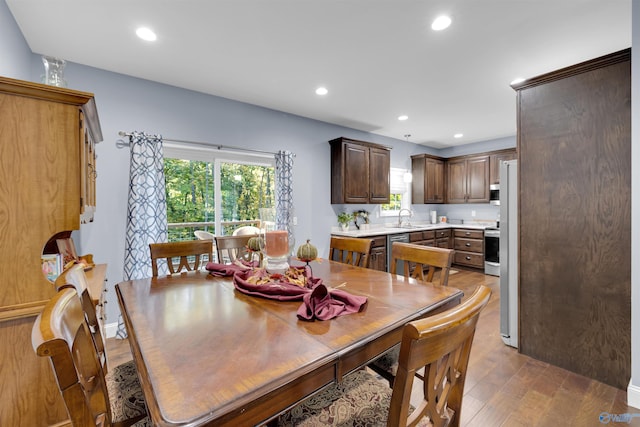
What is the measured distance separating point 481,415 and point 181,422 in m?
1.88

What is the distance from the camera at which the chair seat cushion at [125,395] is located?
42.9 inches

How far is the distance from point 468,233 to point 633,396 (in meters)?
3.97

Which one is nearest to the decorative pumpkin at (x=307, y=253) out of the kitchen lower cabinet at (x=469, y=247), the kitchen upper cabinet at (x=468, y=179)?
the kitchen lower cabinet at (x=469, y=247)

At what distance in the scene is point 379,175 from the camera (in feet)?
16.0

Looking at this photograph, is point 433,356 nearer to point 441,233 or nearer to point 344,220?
point 344,220

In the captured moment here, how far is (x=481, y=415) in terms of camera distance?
5.64ft

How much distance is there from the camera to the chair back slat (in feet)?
1.99

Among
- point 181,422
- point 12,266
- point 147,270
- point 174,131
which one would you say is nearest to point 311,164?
point 174,131

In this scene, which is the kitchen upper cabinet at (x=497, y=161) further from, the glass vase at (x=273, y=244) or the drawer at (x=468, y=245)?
the glass vase at (x=273, y=244)

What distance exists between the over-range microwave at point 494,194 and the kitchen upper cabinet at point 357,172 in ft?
7.21

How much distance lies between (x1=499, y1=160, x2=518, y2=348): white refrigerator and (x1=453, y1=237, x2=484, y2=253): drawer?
114 inches

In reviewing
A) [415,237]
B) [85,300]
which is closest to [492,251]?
[415,237]

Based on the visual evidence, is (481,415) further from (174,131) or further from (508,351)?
(174,131)

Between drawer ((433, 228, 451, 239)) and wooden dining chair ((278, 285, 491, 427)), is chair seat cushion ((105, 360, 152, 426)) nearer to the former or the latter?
wooden dining chair ((278, 285, 491, 427))
